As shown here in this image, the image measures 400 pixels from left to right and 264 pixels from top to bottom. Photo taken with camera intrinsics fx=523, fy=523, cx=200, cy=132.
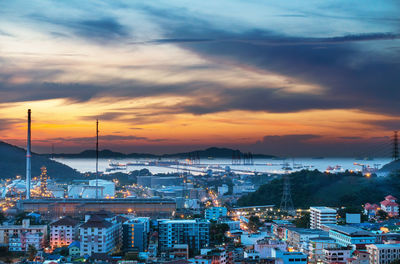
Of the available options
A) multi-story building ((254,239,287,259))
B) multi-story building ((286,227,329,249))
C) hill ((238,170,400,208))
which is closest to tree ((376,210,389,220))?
hill ((238,170,400,208))

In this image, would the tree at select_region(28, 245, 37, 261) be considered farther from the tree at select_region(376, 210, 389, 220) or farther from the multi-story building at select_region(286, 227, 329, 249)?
the tree at select_region(376, 210, 389, 220)

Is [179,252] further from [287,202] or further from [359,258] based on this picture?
[287,202]

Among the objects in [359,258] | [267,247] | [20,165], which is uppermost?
[20,165]

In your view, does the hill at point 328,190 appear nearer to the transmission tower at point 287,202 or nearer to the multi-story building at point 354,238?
the transmission tower at point 287,202

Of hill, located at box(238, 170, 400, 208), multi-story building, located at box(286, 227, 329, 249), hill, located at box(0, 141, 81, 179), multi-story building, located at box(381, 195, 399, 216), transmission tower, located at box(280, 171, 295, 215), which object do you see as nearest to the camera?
multi-story building, located at box(286, 227, 329, 249)

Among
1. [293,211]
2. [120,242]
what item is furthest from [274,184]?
[120,242]

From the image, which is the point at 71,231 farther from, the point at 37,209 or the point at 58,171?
the point at 58,171

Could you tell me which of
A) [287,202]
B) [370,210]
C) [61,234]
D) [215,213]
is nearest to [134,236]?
[61,234]
